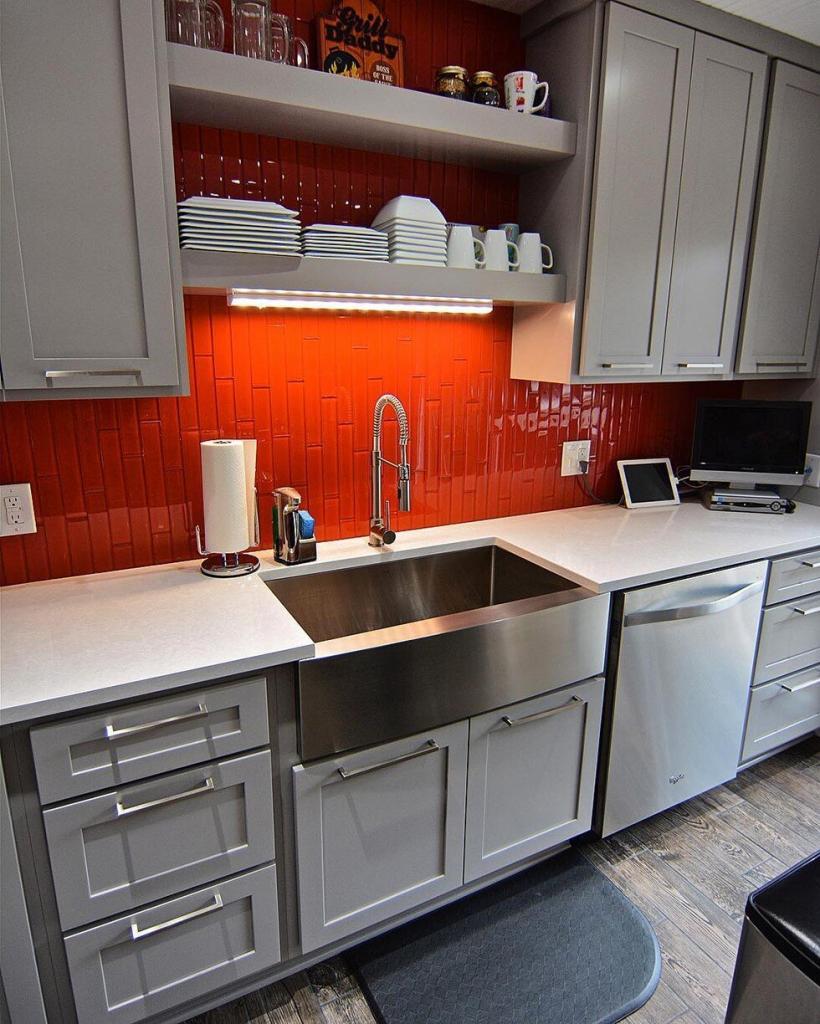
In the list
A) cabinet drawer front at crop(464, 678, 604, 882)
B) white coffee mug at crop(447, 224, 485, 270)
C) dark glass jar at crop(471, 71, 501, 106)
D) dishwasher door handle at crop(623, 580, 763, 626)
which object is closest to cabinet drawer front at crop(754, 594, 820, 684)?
dishwasher door handle at crop(623, 580, 763, 626)

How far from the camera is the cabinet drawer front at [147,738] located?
46.9 inches

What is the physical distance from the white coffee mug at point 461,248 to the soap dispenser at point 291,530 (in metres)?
0.77

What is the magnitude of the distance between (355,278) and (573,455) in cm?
119

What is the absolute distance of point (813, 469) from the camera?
8.29ft

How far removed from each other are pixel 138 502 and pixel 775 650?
2.09 metres

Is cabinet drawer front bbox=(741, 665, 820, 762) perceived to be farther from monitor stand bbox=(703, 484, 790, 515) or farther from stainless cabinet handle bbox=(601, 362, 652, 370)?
stainless cabinet handle bbox=(601, 362, 652, 370)

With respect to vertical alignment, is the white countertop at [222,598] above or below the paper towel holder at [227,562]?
below

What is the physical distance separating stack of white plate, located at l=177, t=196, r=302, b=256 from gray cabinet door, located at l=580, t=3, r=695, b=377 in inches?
35.6

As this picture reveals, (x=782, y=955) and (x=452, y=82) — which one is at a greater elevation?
(x=452, y=82)

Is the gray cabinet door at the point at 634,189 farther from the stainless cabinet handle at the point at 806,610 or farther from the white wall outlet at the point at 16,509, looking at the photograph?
the white wall outlet at the point at 16,509

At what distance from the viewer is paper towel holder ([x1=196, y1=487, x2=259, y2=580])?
A: 1.73 metres

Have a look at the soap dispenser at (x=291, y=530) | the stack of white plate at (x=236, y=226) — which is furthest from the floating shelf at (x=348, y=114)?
the soap dispenser at (x=291, y=530)

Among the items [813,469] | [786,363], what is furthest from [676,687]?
[786,363]

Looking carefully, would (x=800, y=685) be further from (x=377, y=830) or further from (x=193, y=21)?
(x=193, y=21)
